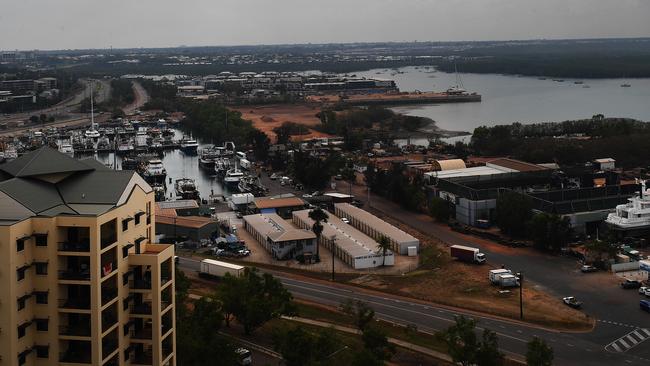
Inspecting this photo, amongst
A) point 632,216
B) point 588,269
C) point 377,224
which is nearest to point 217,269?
point 377,224

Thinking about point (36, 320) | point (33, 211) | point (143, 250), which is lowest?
point (36, 320)

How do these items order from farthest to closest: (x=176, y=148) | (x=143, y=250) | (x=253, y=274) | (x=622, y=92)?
(x=622, y=92)
(x=176, y=148)
(x=253, y=274)
(x=143, y=250)

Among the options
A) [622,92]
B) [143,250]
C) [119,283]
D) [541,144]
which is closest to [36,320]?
[119,283]

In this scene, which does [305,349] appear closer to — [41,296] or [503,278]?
[41,296]

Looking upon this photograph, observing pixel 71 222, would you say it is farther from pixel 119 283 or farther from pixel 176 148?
pixel 176 148

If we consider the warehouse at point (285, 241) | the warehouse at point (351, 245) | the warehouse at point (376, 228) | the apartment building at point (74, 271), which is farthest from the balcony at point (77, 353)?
the warehouse at point (376, 228)

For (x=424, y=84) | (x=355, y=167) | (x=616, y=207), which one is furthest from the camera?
(x=424, y=84)
